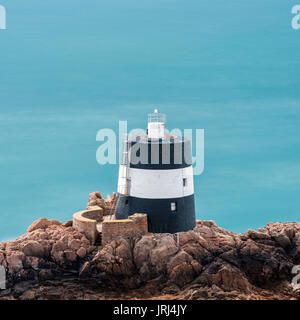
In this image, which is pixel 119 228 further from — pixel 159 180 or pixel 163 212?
pixel 159 180

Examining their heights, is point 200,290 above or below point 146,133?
below

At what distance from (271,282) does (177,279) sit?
328 cm

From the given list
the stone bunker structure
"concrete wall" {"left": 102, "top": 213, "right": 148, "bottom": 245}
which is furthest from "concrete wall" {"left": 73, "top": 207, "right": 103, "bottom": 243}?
"concrete wall" {"left": 102, "top": 213, "right": 148, "bottom": 245}

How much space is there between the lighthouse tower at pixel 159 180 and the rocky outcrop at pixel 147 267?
0.74m

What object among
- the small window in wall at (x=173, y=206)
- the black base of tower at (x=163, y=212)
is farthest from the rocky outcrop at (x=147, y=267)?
the small window in wall at (x=173, y=206)

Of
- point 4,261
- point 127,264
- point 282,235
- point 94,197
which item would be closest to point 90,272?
point 127,264

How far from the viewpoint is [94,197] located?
30.7 meters

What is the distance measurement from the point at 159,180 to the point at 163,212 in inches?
45.3

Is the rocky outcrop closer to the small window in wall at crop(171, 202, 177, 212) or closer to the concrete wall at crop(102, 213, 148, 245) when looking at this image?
the concrete wall at crop(102, 213, 148, 245)

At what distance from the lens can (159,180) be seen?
90.0 ft

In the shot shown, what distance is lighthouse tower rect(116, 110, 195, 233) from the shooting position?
2744cm

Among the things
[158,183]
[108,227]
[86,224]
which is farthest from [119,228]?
[158,183]
